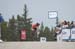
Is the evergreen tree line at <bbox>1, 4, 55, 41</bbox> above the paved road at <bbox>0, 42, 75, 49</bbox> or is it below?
above

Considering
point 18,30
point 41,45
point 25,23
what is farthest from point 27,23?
point 41,45

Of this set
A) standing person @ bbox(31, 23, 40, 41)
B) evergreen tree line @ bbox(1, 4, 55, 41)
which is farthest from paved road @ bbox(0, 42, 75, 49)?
standing person @ bbox(31, 23, 40, 41)

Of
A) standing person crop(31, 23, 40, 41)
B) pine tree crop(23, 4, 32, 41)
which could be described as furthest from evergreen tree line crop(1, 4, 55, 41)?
standing person crop(31, 23, 40, 41)

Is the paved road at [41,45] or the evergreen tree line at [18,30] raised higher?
the evergreen tree line at [18,30]

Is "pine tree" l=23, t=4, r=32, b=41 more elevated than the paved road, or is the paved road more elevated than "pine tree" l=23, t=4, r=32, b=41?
"pine tree" l=23, t=4, r=32, b=41

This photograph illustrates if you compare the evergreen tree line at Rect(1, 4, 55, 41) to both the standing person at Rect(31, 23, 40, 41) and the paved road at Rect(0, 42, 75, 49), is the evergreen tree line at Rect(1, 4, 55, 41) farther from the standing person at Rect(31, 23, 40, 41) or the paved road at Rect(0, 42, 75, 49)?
the paved road at Rect(0, 42, 75, 49)

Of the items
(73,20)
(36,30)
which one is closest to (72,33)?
(73,20)

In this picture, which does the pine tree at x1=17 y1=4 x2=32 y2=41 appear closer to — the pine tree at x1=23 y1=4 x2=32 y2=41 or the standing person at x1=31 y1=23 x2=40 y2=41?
the pine tree at x1=23 y1=4 x2=32 y2=41

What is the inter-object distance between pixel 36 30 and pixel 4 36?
2.87 ft

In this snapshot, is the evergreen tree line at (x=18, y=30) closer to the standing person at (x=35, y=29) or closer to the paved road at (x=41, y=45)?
the standing person at (x=35, y=29)

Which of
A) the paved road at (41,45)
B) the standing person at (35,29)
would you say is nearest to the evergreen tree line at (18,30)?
the standing person at (35,29)

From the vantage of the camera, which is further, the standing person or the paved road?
the standing person

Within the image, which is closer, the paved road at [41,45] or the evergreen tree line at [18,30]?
the paved road at [41,45]

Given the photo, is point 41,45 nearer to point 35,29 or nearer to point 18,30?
point 35,29
